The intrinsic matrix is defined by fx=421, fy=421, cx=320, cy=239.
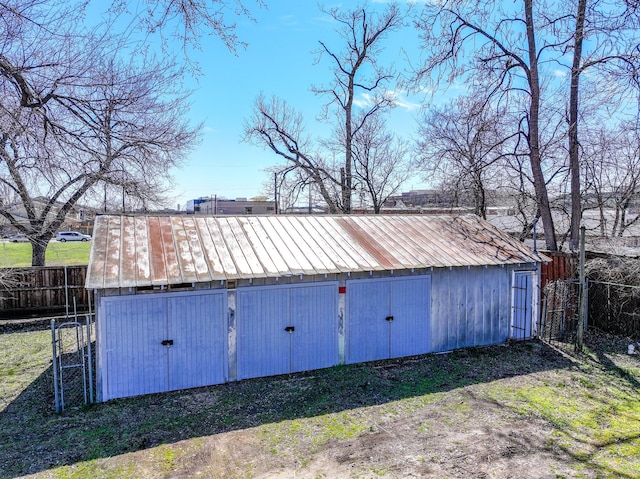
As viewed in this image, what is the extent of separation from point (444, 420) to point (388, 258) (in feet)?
11.6

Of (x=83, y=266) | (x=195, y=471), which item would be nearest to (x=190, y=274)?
(x=195, y=471)

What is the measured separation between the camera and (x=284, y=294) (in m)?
8.02

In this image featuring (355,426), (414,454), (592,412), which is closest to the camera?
(414,454)

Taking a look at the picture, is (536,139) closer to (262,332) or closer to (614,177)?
(614,177)

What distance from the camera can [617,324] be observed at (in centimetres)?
1051

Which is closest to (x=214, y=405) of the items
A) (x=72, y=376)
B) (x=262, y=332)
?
(x=262, y=332)

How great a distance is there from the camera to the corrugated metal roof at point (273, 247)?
7.30 meters

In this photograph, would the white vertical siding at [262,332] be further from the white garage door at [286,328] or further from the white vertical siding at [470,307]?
the white vertical siding at [470,307]

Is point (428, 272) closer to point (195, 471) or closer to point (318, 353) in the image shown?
point (318, 353)

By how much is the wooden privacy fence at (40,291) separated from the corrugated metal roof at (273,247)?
232 inches

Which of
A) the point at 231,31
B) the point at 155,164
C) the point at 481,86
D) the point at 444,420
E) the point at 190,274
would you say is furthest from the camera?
the point at 481,86

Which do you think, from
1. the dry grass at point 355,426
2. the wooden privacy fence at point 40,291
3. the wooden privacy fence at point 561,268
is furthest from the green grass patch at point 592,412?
the wooden privacy fence at point 40,291

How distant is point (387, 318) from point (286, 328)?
222 centimetres

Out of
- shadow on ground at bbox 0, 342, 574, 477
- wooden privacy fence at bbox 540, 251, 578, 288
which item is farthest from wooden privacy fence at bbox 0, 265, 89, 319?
wooden privacy fence at bbox 540, 251, 578, 288
